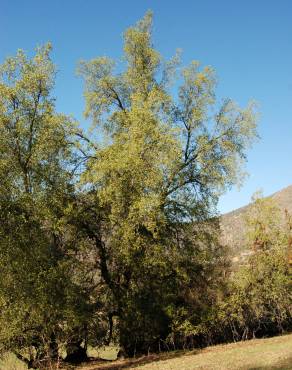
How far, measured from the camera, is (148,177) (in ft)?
83.9

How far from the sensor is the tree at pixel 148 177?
2559cm

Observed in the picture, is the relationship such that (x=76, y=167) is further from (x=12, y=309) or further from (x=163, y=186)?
(x=12, y=309)

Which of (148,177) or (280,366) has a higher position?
(148,177)

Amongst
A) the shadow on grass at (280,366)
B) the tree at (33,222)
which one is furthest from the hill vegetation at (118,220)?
the shadow on grass at (280,366)

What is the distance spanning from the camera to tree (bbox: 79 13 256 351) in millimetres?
25594

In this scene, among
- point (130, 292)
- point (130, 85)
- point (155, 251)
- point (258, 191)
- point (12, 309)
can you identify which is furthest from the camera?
point (258, 191)

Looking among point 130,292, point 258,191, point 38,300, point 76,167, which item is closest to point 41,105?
point 76,167

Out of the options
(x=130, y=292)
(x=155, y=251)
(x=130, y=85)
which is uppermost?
(x=130, y=85)

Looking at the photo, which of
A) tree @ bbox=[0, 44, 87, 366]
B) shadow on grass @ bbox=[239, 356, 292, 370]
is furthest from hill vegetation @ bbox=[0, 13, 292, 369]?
shadow on grass @ bbox=[239, 356, 292, 370]

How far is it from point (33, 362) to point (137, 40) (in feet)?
74.7

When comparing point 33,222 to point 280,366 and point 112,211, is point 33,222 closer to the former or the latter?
point 112,211

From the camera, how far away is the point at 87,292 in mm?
27547

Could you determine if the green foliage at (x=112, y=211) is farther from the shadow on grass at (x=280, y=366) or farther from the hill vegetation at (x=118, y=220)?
the shadow on grass at (x=280, y=366)

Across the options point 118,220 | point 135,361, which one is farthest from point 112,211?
point 135,361
